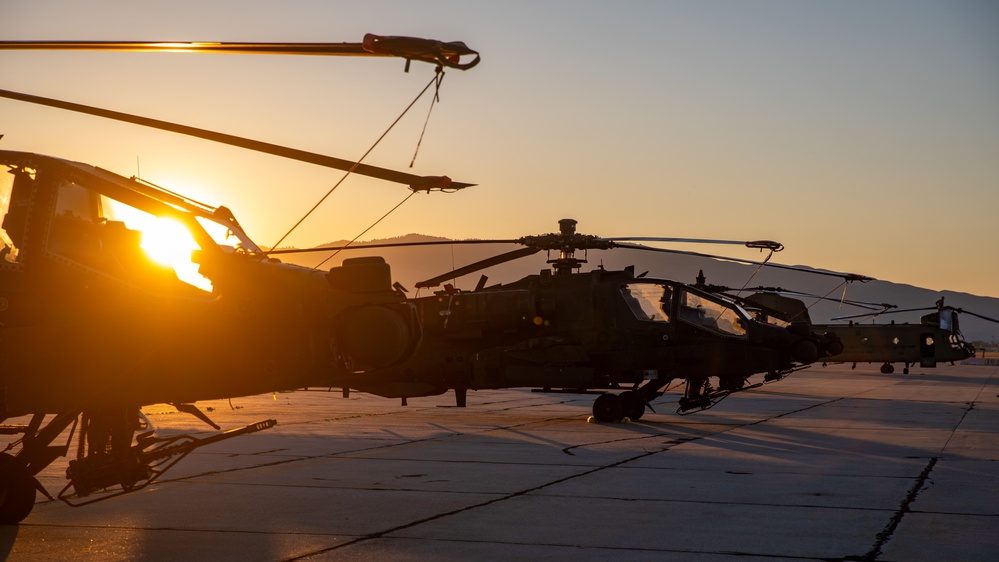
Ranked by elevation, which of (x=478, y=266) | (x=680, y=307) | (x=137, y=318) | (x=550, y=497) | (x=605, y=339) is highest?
(x=478, y=266)

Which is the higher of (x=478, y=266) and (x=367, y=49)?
(x=478, y=266)

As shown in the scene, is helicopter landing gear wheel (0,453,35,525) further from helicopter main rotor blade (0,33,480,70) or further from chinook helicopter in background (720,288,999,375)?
chinook helicopter in background (720,288,999,375)

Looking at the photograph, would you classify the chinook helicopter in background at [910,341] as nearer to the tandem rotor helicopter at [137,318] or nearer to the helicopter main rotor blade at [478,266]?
the helicopter main rotor blade at [478,266]

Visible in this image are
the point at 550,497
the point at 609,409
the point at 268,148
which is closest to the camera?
the point at 268,148

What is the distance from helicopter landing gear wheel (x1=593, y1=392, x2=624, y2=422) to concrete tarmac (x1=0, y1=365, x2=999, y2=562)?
58 cm

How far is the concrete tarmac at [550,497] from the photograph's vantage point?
8513 mm

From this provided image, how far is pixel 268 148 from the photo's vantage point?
8477 millimetres

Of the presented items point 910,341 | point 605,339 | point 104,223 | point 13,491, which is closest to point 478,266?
point 605,339

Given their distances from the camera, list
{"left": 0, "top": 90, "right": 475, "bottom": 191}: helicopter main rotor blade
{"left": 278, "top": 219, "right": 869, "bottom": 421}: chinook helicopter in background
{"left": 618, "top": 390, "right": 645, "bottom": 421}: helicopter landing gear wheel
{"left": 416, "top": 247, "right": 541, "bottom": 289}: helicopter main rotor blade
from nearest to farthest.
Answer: {"left": 0, "top": 90, "right": 475, "bottom": 191}: helicopter main rotor blade → {"left": 416, "top": 247, "right": 541, "bottom": 289}: helicopter main rotor blade → {"left": 278, "top": 219, "right": 869, "bottom": 421}: chinook helicopter in background → {"left": 618, "top": 390, "right": 645, "bottom": 421}: helicopter landing gear wheel

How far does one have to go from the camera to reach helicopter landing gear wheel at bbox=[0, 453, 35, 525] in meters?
9.24

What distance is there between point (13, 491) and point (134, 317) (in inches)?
76.5

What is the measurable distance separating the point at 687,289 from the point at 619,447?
18.3ft

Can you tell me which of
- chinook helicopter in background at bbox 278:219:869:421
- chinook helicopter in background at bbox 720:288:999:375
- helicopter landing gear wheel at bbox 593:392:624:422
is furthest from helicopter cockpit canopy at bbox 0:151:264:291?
chinook helicopter in background at bbox 720:288:999:375

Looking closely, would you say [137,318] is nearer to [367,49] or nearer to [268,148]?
[268,148]
